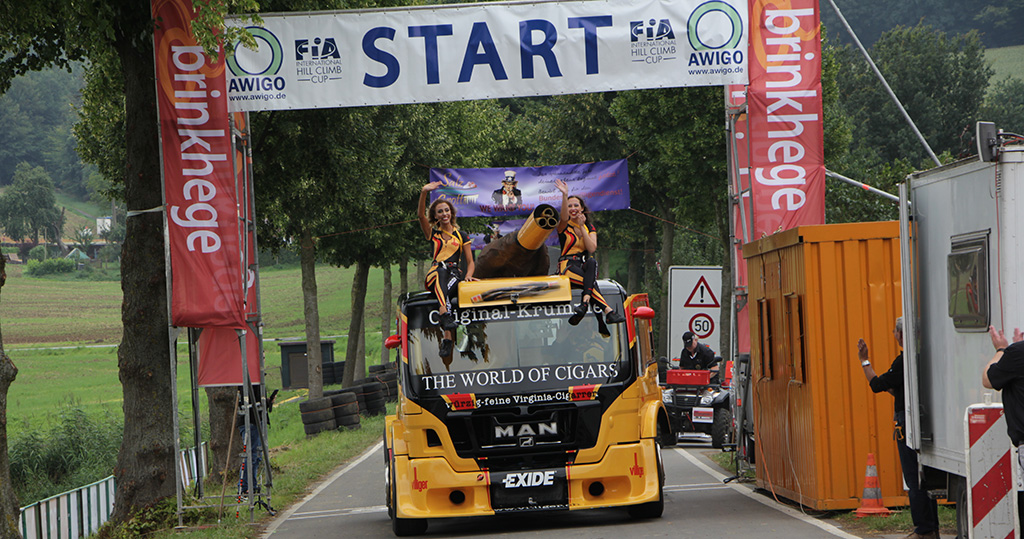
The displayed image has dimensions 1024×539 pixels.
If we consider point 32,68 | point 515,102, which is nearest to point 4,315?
point 515,102

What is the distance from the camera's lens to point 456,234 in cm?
1173

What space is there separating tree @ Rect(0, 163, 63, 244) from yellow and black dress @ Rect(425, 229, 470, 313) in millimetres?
146555

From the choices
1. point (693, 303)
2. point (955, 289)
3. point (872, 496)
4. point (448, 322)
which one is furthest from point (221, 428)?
point (693, 303)

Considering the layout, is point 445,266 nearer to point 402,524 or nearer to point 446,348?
point 446,348

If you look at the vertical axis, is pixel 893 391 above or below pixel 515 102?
below

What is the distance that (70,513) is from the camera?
1276 centimetres

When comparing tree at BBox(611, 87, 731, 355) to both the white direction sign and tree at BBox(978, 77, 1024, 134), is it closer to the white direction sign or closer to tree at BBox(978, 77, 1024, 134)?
the white direction sign

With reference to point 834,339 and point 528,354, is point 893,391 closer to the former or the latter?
point 834,339

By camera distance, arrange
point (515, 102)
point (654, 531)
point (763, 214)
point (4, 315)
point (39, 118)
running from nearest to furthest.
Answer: point (654, 531)
point (763, 214)
point (515, 102)
point (4, 315)
point (39, 118)

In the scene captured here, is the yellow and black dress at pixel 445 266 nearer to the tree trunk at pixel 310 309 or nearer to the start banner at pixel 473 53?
the start banner at pixel 473 53

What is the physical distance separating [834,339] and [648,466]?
2198 mm

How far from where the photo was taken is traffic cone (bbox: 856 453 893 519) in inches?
408

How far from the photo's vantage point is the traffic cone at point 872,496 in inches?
408

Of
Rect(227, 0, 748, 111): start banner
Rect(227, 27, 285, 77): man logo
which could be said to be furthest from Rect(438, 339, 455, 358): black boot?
Rect(227, 27, 285, 77): man logo
